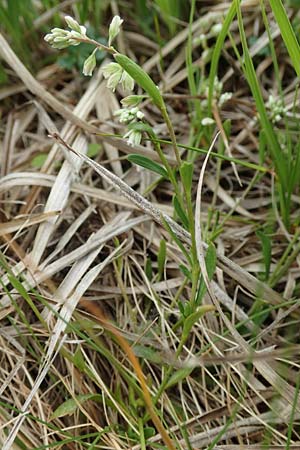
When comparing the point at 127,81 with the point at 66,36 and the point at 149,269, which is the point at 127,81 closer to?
the point at 66,36

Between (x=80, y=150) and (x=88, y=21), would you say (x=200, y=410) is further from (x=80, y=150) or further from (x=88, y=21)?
(x=88, y=21)

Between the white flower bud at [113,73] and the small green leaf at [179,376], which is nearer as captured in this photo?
the white flower bud at [113,73]

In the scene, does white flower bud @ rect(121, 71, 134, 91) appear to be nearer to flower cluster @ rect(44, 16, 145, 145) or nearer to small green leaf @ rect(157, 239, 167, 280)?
flower cluster @ rect(44, 16, 145, 145)

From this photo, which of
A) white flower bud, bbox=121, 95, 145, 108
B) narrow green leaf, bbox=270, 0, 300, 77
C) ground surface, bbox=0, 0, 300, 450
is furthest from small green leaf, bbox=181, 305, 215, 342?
narrow green leaf, bbox=270, 0, 300, 77


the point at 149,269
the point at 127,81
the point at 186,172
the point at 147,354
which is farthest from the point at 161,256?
the point at 127,81

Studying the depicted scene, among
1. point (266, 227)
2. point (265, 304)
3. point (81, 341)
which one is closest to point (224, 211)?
point (266, 227)

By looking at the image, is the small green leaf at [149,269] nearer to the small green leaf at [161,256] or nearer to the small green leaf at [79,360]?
the small green leaf at [161,256]

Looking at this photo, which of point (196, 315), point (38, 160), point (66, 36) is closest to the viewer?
point (66, 36)

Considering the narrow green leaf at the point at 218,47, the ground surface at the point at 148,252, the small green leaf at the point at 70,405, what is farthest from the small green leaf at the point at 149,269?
the narrow green leaf at the point at 218,47
